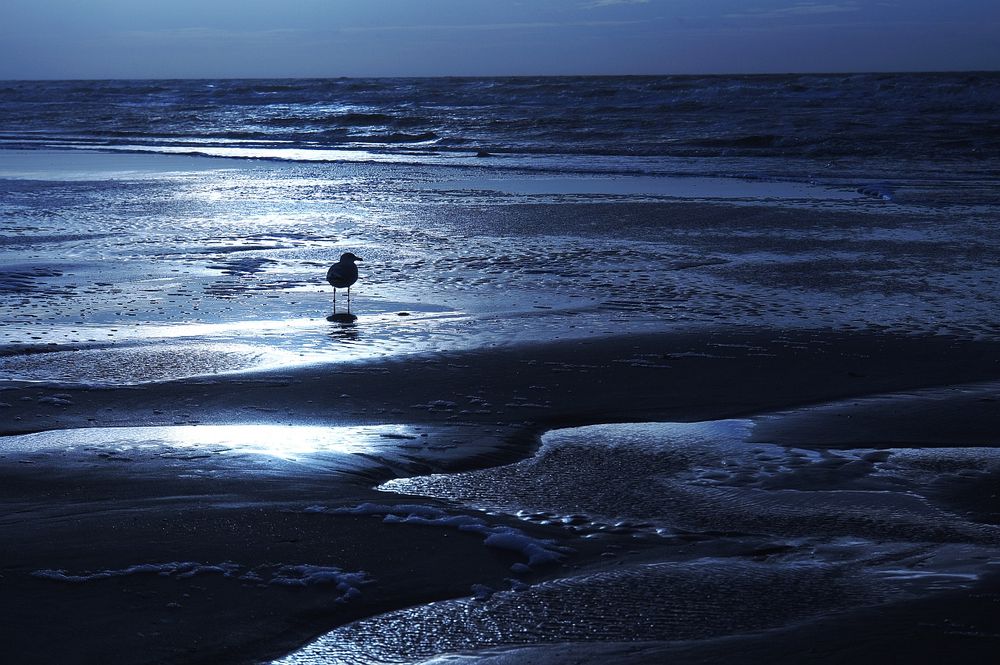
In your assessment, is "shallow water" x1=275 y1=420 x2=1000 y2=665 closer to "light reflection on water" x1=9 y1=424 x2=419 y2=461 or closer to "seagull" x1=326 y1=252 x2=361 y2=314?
"light reflection on water" x1=9 y1=424 x2=419 y2=461

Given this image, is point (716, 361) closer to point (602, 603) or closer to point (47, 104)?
point (602, 603)

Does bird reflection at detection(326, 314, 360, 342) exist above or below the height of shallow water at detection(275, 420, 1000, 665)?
above

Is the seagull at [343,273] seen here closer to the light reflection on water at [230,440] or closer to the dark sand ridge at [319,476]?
the dark sand ridge at [319,476]

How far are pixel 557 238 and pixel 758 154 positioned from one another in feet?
48.1

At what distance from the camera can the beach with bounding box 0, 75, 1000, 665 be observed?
3062 millimetres

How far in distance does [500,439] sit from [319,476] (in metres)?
0.94

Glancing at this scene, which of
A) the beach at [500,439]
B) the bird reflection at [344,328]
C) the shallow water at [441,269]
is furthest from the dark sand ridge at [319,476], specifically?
the bird reflection at [344,328]

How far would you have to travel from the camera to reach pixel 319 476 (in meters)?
4.29

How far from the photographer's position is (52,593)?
3156mm

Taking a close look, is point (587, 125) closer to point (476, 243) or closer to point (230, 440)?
point (476, 243)

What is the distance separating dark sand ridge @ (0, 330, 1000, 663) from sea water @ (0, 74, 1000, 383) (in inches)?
20.0

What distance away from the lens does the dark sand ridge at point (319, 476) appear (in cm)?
304

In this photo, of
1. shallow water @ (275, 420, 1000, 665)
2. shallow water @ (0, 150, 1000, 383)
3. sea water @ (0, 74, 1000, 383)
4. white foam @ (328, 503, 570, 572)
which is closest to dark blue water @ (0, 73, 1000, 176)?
sea water @ (0, 74, 1000, 383)

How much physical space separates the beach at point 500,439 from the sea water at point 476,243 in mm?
61
